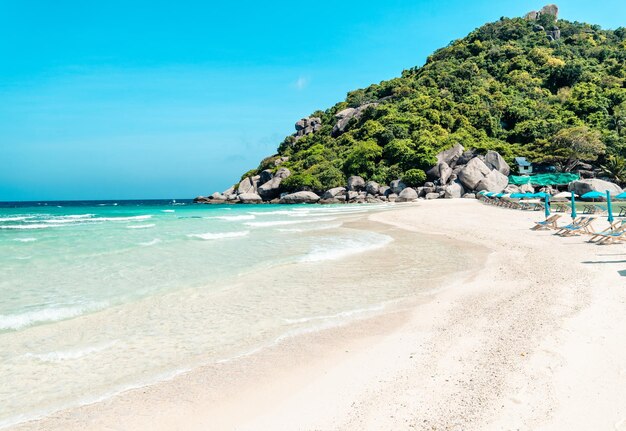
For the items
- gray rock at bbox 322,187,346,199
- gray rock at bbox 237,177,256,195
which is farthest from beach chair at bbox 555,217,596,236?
gray rock at bbox 237,177,256,195

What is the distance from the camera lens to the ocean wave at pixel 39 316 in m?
6.67

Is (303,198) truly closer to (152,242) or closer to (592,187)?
(592,187)

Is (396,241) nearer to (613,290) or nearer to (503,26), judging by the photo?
(613,290)

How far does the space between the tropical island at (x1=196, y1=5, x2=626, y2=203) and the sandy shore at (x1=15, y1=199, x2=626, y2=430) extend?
128ft

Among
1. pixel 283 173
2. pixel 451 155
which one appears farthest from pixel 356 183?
pixel 283 173

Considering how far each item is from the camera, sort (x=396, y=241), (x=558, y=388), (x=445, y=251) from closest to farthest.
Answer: (x=558, y=388) → (x=445, y=251) → (x=396, y=241)

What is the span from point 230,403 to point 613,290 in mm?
6992

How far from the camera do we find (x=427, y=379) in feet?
13.6

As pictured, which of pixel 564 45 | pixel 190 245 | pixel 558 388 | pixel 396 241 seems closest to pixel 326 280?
pixel 558 388

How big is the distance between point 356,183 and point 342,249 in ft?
157

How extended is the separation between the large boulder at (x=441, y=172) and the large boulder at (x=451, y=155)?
149 cm

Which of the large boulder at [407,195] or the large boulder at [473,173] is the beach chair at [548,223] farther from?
the large boulder at [407,195]

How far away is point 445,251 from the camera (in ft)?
42.5

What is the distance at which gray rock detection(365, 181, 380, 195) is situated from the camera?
59.2 metres
